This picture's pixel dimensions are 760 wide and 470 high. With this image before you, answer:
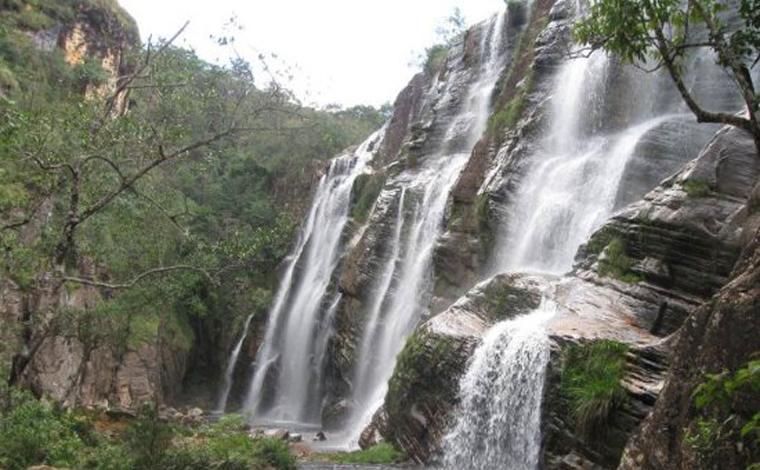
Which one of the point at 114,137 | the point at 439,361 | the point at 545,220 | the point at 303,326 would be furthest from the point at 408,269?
the point at 114,137

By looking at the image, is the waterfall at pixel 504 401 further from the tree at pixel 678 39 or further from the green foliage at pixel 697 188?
the tree at pixel 678 39

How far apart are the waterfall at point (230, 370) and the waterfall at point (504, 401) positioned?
849 inches

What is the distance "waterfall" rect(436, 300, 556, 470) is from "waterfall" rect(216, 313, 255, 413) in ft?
70.8

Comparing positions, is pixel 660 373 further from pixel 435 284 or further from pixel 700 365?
pixel 435 284

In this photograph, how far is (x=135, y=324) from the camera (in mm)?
27875

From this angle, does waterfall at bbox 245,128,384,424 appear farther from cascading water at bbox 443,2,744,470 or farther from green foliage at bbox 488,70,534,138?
cascading water at bbox 443,2,744,470

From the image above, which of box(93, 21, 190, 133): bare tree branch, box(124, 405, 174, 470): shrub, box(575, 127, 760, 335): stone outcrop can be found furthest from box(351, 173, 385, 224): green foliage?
box(124, 405, 174, 470): shrub

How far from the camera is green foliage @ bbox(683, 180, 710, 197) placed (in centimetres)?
1178

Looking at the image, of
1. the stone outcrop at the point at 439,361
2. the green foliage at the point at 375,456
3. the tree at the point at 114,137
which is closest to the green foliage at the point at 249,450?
the green foliage at the point at 375,456

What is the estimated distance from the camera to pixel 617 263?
12.4 metres

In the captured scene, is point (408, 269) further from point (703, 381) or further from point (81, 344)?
point (703, 381)

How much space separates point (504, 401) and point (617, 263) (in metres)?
3.37

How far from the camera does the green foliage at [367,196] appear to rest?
31.9 m

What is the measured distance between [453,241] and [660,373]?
11486mm
